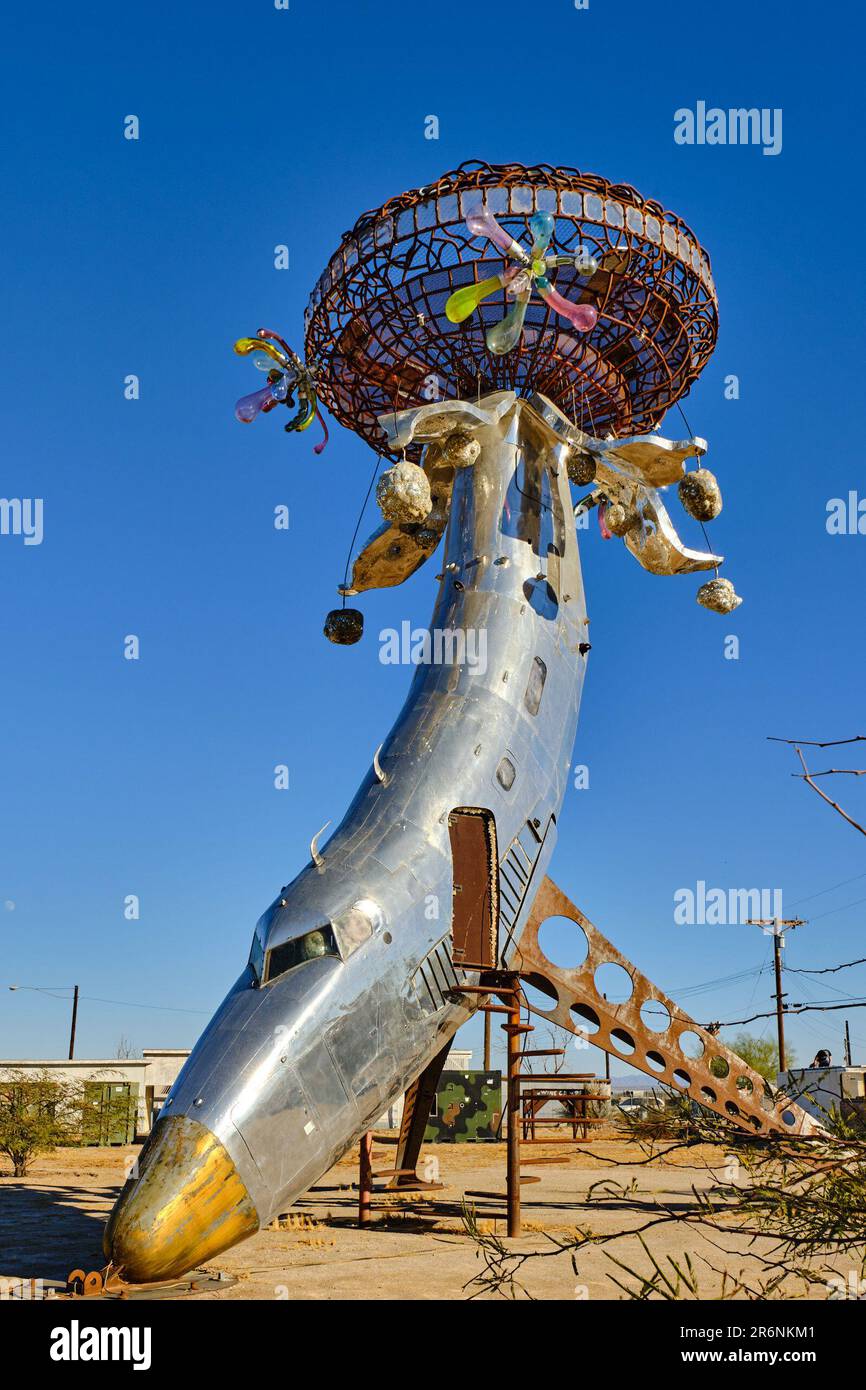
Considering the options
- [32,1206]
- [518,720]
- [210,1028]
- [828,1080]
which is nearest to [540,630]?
[518,720]

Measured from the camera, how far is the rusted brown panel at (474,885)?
616 inches

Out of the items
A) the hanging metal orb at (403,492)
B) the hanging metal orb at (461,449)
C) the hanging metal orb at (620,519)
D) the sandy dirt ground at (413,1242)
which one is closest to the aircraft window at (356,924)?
the sandy dirt ground at (413,1242)

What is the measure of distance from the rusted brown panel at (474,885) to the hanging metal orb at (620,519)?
23.6 ft

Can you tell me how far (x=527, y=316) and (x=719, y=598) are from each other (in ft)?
19.6

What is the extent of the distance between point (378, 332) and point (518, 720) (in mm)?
8071

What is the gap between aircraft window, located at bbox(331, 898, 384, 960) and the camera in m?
13.1

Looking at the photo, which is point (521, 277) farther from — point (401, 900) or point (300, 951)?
point (300, 951)

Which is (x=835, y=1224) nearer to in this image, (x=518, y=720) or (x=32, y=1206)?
(x=518, y=720)

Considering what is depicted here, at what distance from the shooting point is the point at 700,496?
19234 millimetres

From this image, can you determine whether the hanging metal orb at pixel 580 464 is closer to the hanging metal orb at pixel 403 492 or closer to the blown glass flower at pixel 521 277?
the blown glass flower at pixel 521 277

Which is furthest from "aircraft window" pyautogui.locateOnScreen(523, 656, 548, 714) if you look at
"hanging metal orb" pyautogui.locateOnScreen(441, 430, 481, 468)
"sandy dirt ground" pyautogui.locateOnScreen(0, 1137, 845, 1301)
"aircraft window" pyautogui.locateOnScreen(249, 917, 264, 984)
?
"sandy dirt ground" pyautogui.locateOnScreen(0, 1137, 845, 1301)

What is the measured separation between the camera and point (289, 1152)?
38.8 feet

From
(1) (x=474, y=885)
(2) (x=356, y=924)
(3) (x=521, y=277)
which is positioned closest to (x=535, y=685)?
(1) (x=474, y=885)

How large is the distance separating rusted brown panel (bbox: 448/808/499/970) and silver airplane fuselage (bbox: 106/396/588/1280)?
0.21 m
